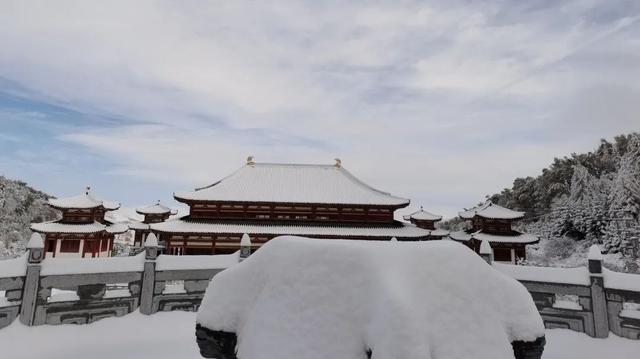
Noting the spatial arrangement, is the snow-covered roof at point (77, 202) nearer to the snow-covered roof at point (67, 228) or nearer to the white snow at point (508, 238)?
the snow-covered roof at point (67, 228)

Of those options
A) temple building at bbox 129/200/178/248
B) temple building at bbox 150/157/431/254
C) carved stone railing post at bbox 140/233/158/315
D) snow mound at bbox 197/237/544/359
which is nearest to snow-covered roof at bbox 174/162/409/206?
temple building at bbox 150/157/431/254

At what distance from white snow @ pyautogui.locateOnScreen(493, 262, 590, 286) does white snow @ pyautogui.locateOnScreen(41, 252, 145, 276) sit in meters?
9.99

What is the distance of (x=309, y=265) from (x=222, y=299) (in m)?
0.81

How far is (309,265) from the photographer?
2549 mm

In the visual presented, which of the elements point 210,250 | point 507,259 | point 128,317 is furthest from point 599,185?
point 128,317

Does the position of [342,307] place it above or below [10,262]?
above

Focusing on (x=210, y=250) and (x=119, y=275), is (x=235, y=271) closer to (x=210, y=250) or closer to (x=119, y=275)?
(x=119, y=275)

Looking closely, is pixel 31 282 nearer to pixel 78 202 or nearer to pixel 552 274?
pixel 552 274

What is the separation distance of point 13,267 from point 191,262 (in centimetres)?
385

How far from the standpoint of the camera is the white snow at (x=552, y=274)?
912cm

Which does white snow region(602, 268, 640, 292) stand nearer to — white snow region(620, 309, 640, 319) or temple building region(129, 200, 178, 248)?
white snow region(620, 309, 640, 319)

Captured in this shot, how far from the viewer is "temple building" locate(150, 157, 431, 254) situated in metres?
21.3

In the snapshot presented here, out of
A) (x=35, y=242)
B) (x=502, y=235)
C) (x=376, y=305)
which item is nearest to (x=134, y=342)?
(x=35, y=242)

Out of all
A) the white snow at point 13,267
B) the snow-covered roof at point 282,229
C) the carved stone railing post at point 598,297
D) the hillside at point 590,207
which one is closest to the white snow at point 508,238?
the hillside at point 590,207
